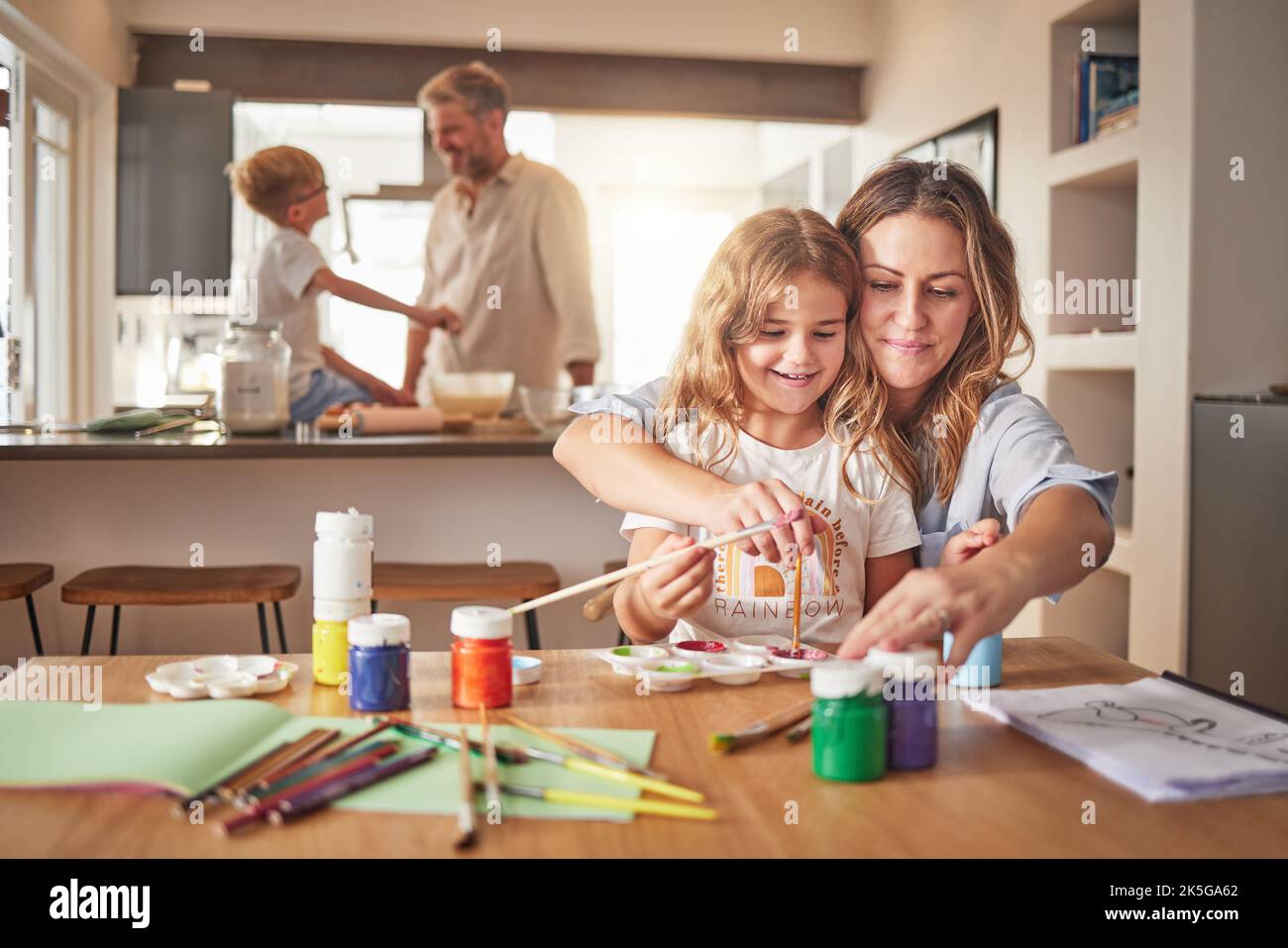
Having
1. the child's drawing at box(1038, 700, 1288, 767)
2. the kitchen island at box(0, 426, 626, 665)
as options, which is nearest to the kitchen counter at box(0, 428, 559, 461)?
the kitchen island at box(0, 426, 626, 665)

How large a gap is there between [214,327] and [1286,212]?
494 cm

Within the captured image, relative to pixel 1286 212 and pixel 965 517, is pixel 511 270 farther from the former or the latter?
pixel 965 517

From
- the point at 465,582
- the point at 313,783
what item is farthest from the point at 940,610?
the point at 465,582

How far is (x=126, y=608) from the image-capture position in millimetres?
3109

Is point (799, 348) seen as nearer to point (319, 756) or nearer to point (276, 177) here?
point (319, 756)

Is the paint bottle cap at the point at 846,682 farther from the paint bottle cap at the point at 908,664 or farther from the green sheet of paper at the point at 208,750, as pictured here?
the green sheet of paper at the point at 208,750

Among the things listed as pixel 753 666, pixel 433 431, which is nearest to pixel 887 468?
pixel 753 666

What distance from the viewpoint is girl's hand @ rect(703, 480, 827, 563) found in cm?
131

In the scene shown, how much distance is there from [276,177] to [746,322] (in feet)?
7.38

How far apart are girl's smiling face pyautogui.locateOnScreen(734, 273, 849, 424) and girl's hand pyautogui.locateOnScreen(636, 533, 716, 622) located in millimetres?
350

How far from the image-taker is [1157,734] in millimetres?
1144

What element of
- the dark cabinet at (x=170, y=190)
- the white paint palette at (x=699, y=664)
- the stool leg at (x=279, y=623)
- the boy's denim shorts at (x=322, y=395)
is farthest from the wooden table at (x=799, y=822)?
the dark cabinet at (x=170, y=190)

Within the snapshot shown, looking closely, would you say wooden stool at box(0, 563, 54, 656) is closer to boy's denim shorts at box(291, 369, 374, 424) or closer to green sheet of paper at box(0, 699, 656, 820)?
boy's denim shorts at box(291, 369, 374, 424)

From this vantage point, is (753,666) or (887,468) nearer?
(753,666)
